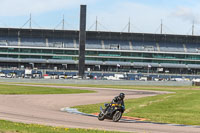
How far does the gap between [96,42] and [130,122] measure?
11624 centimetres

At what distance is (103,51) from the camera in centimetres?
13325

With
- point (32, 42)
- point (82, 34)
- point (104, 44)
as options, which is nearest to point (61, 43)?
point (32, 42)

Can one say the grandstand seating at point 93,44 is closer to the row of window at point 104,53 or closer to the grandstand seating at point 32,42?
the row of window at point 104,53

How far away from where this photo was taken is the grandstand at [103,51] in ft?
431

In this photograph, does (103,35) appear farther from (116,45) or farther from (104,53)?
(104,53)

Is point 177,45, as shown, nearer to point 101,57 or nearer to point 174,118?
point 101,57

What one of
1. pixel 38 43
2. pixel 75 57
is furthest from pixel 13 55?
pixel 75 57

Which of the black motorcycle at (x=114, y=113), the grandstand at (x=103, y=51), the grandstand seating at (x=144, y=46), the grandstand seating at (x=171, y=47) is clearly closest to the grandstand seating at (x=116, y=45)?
the grandstand at (x=103, y=51)

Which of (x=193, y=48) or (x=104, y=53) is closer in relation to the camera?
(x=104, y=53)

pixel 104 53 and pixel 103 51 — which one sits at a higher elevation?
pixel 103 51

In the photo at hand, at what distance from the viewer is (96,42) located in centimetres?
13850

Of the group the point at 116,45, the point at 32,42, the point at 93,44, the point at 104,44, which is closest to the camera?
the point at 32,42

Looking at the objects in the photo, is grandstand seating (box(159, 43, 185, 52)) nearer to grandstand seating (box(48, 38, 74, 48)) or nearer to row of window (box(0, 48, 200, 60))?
row of window (box(0, 48, 200, 60))

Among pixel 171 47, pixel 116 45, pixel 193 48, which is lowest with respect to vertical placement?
pixel 193 48
